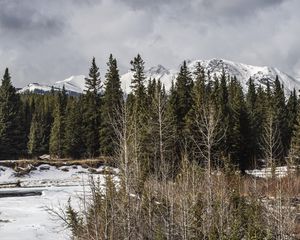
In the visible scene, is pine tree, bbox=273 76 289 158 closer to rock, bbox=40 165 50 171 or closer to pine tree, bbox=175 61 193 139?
pine tree, bbox=175 61 193 139

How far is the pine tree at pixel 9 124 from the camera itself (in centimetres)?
5867

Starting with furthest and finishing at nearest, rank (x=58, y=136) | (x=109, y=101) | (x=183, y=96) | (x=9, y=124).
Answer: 1. (x=58, y=136)
2. (x=9, y=124)
3. (x=109, y=101)
4. (x=183, y=96)

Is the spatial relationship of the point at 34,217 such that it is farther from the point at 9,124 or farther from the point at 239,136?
the point at 9,124

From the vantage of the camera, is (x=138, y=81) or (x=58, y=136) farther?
(x=58, y=136)

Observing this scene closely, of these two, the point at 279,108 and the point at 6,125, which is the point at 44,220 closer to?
the point at 6,125

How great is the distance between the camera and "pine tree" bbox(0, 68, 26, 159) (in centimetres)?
5867

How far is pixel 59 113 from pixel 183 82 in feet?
74.4

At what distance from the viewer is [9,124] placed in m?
59.3

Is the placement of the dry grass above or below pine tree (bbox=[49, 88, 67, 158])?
below

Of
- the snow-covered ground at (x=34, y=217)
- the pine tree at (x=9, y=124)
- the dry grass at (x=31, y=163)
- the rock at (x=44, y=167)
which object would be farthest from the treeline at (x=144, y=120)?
the snow-covered ground at (x=34, y=217)

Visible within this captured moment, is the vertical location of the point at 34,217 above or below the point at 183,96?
below

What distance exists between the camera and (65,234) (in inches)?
636

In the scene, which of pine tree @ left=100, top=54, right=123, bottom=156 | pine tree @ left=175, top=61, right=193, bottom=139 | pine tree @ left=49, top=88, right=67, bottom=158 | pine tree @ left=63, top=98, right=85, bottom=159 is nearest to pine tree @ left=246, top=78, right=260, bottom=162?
pine tree @ left=175, top=61, right=193, bottom=139

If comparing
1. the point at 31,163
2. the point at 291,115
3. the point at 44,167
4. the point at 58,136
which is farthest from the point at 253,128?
the point at 31,163
